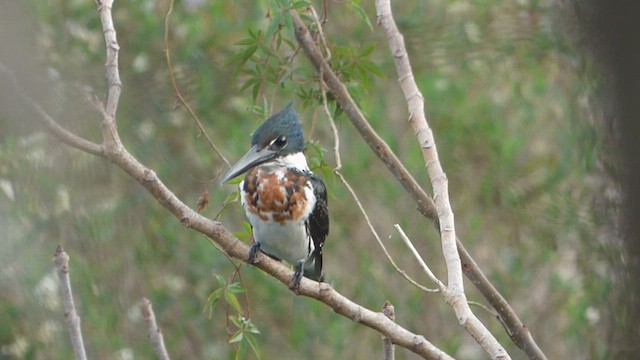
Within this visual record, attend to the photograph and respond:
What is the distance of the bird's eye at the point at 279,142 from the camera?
2.91m

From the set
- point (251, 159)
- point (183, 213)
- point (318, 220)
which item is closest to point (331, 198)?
point (318, 220)

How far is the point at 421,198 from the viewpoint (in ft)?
7.96

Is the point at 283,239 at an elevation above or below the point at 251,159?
below

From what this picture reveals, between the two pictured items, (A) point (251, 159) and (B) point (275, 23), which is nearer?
(B) point (275, 23)

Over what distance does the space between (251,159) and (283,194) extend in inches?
8.3

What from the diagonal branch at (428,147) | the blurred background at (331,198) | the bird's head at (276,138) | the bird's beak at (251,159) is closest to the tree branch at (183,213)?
the diagonal branch at (428,147)

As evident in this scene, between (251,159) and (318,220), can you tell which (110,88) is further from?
(318,220)

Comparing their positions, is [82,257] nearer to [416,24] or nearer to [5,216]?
[5,216]

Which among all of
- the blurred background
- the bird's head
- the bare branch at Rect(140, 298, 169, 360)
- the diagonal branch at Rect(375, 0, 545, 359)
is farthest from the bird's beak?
the blurred background

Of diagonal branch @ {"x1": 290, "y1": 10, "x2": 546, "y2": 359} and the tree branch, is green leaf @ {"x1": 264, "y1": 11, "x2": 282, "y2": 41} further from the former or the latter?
the tree branch

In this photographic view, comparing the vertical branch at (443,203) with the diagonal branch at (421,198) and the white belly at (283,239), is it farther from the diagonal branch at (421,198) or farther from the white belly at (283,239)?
the white belly at (283,239)

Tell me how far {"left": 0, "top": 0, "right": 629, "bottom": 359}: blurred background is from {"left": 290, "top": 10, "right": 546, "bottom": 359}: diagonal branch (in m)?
1.56

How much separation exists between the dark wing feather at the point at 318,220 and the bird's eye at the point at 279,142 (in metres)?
0.15

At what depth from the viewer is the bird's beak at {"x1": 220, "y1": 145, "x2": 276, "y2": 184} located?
2.69 metres
